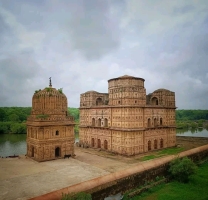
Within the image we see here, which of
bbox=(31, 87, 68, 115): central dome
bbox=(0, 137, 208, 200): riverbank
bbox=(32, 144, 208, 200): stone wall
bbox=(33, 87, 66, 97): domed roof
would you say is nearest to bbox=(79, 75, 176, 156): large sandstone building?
bbox=(0, 137, 208, 200): riverbank

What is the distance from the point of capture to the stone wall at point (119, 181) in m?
11.5

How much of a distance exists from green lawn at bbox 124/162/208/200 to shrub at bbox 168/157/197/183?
53 cm

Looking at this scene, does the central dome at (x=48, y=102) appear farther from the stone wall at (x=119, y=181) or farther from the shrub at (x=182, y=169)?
the shrub at (x=182, y=169)

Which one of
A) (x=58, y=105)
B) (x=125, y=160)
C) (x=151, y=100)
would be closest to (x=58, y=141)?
(x=58, y=105)

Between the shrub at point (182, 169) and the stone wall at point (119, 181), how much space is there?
2.40 ft

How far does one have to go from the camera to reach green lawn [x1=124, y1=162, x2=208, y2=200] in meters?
14.1

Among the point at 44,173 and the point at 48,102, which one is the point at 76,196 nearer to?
the point at 44,173

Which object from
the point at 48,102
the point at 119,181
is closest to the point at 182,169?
the point at 119,181

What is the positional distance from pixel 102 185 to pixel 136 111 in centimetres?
1150

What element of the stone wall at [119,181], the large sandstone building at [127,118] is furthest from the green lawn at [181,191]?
the large sandstone building at [127,118]

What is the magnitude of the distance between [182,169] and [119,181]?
5.93 metres

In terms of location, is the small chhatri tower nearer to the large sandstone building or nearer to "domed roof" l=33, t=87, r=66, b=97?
"domed roof" l=33, t=87, r=66, b=97

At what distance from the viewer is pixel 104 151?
80.3 ft

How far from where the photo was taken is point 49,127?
62.2ft
